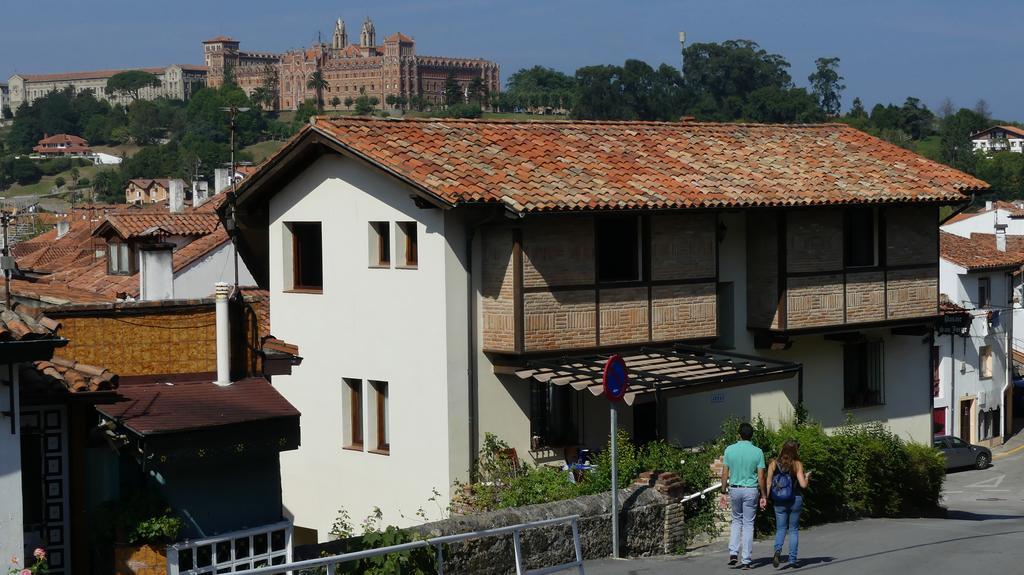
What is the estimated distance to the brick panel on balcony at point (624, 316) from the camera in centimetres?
2136

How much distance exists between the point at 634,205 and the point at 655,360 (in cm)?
238

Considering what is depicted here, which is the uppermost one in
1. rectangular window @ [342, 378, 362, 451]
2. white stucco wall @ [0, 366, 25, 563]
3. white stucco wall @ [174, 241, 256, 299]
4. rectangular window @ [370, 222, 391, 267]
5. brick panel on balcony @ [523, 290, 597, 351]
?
rectangular window @ [370, 222, 391, 267]

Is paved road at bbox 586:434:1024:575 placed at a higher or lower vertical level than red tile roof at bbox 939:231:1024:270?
lower

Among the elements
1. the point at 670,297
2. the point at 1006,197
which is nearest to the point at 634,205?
the point at 670,297

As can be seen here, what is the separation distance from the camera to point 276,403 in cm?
1423

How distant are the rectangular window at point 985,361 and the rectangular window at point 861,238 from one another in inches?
1251

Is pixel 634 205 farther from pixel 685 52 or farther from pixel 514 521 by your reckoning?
pixel 685 52

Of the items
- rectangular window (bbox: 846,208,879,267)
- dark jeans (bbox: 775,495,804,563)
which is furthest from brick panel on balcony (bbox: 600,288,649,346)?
dark jeans (bbox: 775,495,804,563)

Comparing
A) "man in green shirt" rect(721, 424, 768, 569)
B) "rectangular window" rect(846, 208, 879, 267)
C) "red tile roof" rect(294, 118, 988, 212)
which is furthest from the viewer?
"rectangular window" rect(846, 208, 879, 267)

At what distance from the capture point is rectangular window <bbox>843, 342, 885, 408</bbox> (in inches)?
1033

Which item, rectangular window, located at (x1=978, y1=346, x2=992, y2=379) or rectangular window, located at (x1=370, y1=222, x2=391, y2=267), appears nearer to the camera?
rectangular window, located at (x1=370, y1=222, x2=391, y2=267)

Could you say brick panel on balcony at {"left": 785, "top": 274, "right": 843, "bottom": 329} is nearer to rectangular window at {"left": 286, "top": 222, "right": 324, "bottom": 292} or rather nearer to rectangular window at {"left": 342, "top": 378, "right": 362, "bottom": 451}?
rectangular window at {"left": 342, "top": 378, "right": 362, "bottom": 451}

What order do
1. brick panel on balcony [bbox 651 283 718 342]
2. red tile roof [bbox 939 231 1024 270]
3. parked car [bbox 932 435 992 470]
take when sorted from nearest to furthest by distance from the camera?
brick panel on balcony [bbox 651 283 718 342], parked car [bbox 932 435 992 470], red tile roof [bbox 939 231 1024 270]

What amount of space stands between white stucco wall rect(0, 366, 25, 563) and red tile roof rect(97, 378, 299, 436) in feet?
4.92
